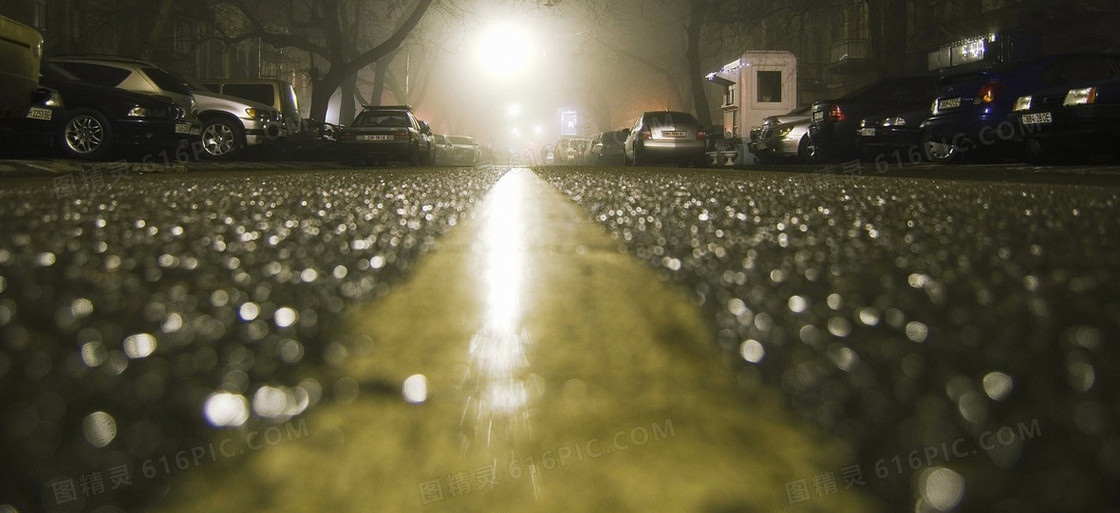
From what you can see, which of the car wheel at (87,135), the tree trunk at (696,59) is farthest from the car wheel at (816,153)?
the tree trunk at (696,59)

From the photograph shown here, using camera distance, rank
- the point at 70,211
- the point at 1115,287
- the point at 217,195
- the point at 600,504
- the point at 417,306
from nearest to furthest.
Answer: the point at 600,504 < the point at 417,306 < the point at 1115,287 < the point at 70,211 < the point at 217,195

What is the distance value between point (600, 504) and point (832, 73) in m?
47.5

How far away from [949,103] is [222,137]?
1306cm

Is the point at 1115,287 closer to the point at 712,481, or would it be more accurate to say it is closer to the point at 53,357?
the point at 712,481

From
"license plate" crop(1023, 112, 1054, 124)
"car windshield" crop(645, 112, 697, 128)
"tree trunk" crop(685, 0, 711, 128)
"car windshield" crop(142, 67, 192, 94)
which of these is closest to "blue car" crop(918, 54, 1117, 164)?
"license plate" crop(1023, 112, 1054, 124)

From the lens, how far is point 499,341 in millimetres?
1059

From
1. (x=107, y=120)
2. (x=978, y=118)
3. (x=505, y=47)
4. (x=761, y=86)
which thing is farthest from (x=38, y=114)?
(x=505, y=47)

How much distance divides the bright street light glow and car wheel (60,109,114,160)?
39720 millimetres

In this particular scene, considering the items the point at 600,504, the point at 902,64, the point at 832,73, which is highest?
the point at 832,73

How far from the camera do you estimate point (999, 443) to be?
616 mm

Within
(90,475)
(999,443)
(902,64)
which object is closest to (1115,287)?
(999,443)

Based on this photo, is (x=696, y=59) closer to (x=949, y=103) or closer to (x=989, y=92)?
(x=949, y=103)

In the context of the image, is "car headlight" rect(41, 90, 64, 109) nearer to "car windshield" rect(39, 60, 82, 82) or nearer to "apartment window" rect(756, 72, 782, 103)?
"car windshield" rect(39, 60, 82, 82)

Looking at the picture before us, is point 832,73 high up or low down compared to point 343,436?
up
